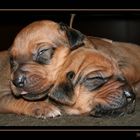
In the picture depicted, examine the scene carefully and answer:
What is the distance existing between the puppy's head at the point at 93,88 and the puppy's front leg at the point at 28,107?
0.15ft

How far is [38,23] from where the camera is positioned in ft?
5.41

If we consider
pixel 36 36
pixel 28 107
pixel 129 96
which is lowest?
Result: pixel 28 107

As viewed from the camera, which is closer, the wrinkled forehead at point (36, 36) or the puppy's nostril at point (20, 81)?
the puppy's nostril at point (20, 81)

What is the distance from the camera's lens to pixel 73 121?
144 centimetres

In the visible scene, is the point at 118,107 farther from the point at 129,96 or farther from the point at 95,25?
the point at 95,25

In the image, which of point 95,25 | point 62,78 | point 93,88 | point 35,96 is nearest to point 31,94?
point 35,96

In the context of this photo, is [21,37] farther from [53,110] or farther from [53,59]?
[53,110]

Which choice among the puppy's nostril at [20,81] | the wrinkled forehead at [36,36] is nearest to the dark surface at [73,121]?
the puppy's nostril at [20,81]

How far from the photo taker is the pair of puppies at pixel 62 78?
57.4 inches

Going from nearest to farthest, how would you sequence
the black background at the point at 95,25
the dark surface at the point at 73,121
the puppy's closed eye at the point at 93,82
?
the dark surface at the point at 73,121 → the puppy's closed eye at the point at 93,82 → the black background at the point at 95,25

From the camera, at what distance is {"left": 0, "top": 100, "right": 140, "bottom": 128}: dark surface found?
4.53 ft

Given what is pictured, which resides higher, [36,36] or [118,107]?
[36,36]

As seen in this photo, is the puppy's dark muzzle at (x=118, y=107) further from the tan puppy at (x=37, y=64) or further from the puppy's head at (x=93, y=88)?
the tan puppy at (x=37, y=64)

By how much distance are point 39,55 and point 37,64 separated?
0.11 feet
